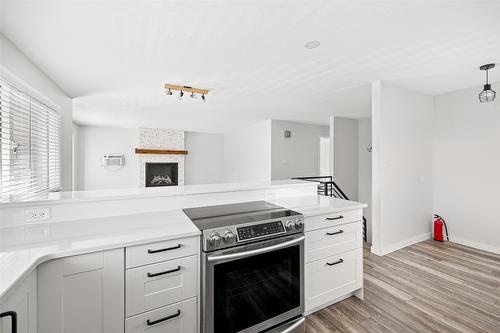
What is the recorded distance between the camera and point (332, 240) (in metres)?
1.96

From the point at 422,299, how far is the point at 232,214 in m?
2.03

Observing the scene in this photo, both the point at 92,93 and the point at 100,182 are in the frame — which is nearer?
the point at 92,93

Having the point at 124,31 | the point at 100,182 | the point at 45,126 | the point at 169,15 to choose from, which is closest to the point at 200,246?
the point at 169,15

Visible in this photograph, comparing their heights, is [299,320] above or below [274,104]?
below

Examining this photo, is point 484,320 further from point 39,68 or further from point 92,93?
point 92,93

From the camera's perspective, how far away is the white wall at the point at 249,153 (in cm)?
A: 621

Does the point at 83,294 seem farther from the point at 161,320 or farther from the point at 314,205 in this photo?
the point at 314,205

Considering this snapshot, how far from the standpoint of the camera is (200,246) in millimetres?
1441

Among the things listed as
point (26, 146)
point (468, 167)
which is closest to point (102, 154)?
point (26, 146)

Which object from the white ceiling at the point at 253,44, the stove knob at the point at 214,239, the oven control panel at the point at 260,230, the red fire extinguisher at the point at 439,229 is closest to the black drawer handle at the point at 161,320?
the stove knob at the point at 214,239

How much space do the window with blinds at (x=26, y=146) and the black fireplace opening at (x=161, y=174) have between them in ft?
12.7

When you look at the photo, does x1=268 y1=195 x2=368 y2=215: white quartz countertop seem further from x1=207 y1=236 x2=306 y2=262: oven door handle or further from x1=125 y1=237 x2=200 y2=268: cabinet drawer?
x1=125 y1=237 x2=200 y2=268: cabinet drawer

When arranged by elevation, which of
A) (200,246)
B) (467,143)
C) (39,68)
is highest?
(39,68)

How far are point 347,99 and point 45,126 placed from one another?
14.9 ft
